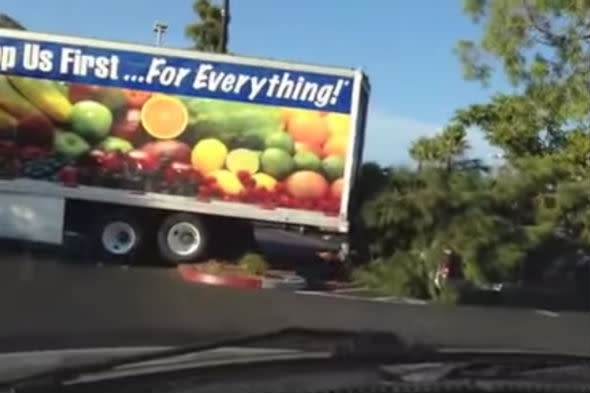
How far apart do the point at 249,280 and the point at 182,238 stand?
248cm

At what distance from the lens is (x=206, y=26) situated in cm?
3125

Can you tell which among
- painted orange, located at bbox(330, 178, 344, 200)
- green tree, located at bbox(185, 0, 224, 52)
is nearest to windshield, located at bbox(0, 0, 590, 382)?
painted orange, located at bbox(330, 178, 344, 200)

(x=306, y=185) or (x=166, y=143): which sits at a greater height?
(x=166, y=143)

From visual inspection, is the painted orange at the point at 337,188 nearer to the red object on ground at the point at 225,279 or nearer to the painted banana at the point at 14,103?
the red object on ground at the point at 225,279

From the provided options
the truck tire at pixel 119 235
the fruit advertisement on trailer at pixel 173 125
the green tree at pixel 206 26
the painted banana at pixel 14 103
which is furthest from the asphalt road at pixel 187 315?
the green tree at pixel 206 26

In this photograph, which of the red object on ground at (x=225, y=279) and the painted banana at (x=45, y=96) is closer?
the red object on ground at (x=225, y=279)

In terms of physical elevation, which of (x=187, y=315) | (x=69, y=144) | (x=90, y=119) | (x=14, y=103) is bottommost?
(x=187, y=315)

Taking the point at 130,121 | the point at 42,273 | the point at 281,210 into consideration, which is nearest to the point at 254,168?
the point at 281,210

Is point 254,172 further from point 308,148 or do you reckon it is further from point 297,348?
point 297,348

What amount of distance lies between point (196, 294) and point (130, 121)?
477 centimetres

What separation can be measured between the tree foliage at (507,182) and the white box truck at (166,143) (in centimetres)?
121

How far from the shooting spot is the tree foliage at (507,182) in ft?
51.7

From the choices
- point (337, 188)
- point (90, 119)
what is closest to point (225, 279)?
point (337, 188)

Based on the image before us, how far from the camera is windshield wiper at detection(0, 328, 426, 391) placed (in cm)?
266
